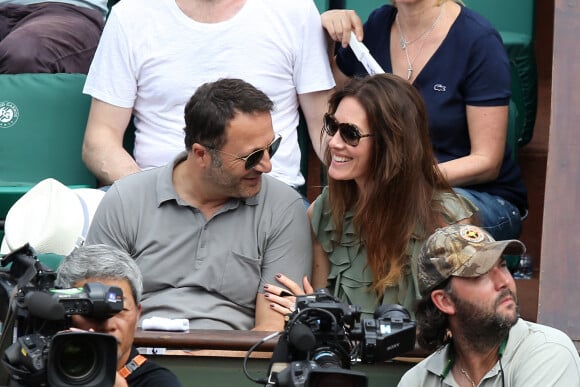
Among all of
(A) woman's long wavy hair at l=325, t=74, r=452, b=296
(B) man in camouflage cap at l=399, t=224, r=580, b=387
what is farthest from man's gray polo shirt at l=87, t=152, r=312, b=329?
(B) man in camouflage cap at l=399, t=224, r=580, b=387

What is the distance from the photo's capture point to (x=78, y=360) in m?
3.03

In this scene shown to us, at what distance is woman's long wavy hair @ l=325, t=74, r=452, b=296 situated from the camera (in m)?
4.10

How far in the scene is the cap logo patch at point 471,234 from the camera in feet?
11.8

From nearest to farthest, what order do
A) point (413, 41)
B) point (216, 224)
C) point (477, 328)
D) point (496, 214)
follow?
point (477, 328)
point (216, 224)
point (496, 214)
point (413, 41)

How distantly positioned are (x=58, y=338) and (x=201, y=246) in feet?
4.29

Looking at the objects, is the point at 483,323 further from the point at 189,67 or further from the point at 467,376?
the point at 189,67

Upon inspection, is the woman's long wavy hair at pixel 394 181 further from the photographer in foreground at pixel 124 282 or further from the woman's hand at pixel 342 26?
the photographer in foreground at pixel 124 282

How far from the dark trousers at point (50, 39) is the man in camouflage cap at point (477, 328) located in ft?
7.68

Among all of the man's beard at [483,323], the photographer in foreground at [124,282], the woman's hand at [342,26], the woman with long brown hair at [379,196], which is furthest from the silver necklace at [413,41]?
the photographer in foreground at [124,282]

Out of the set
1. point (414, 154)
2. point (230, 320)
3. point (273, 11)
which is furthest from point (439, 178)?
point (273, 11)

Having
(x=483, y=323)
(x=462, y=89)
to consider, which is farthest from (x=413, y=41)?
(x=483, y=323)

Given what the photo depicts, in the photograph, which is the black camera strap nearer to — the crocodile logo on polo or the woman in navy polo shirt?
the woman in navy polo shirt

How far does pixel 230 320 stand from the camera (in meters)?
4.17

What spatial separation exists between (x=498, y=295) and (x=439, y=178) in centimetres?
79
